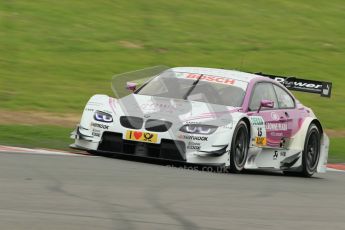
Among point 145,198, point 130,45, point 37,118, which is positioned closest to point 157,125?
point 145,198

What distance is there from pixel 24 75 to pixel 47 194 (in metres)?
14.5

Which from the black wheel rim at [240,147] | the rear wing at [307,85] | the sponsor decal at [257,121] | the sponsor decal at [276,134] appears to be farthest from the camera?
the rear wing at [307,85]

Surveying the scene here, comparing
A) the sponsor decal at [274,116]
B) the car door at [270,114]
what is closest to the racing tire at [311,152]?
the car door at [270,114]

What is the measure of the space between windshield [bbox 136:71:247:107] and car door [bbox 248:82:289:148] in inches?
8.4

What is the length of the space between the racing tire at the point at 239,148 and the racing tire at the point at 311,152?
1.74 meters

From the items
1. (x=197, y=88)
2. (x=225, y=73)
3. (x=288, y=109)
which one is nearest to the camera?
(x=197, y=88)

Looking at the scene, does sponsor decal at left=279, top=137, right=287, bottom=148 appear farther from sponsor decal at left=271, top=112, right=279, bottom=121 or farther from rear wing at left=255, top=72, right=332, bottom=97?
rear wing at left=255, top=72, right=332, bottom=97

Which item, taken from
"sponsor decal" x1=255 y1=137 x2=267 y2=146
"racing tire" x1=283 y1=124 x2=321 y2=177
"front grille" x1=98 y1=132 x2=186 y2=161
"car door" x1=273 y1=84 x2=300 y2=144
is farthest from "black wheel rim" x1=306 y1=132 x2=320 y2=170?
"front grille" x1=98 y1=132 x2=186 y2=161

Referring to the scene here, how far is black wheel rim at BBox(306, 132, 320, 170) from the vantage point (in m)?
12.6

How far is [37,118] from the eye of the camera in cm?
1672

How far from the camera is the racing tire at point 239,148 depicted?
415 inches

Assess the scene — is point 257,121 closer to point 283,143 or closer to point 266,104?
point 266,104

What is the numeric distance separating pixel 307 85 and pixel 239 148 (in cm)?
270

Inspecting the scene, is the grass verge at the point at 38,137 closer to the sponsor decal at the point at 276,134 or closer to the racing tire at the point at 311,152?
the racing tire at the point at 311,152
